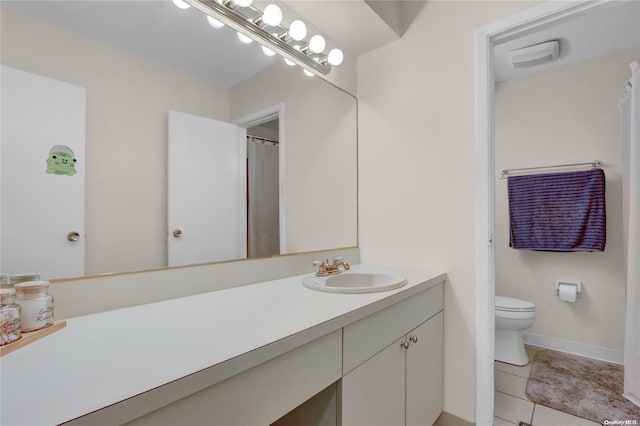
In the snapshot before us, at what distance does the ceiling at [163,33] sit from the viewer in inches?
36.6

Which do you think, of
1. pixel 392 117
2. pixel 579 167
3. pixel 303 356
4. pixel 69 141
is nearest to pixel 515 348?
pixel 579 167

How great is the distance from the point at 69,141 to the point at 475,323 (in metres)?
1.79

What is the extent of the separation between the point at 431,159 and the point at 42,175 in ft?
5.27

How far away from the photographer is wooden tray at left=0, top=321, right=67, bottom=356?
25.6 inches

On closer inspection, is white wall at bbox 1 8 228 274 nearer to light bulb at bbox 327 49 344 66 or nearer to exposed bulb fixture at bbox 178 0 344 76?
exposed bulb fixture at bbox 178 0 344 76

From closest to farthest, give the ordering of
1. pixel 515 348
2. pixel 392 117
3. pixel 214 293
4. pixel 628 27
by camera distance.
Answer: pixel 214 293 < pixel 392 117 < pixel 628 27 < pixel 515 348

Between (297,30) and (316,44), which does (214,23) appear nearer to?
(297,30)

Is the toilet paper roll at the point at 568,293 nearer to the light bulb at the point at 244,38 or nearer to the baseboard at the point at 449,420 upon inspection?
the baseboard at the point at 449,420

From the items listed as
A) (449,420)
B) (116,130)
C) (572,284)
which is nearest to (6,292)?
(116,130)

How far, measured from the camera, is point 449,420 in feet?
5.07

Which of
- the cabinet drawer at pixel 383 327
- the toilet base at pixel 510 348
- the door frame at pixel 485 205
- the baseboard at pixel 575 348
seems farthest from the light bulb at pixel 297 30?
the baseboard at pixel 575 348

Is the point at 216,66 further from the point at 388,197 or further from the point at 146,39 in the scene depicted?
the point at 388,197

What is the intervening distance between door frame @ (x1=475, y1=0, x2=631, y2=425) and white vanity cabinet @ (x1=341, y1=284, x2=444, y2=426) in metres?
0.18

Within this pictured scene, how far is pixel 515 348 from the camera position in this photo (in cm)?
231
